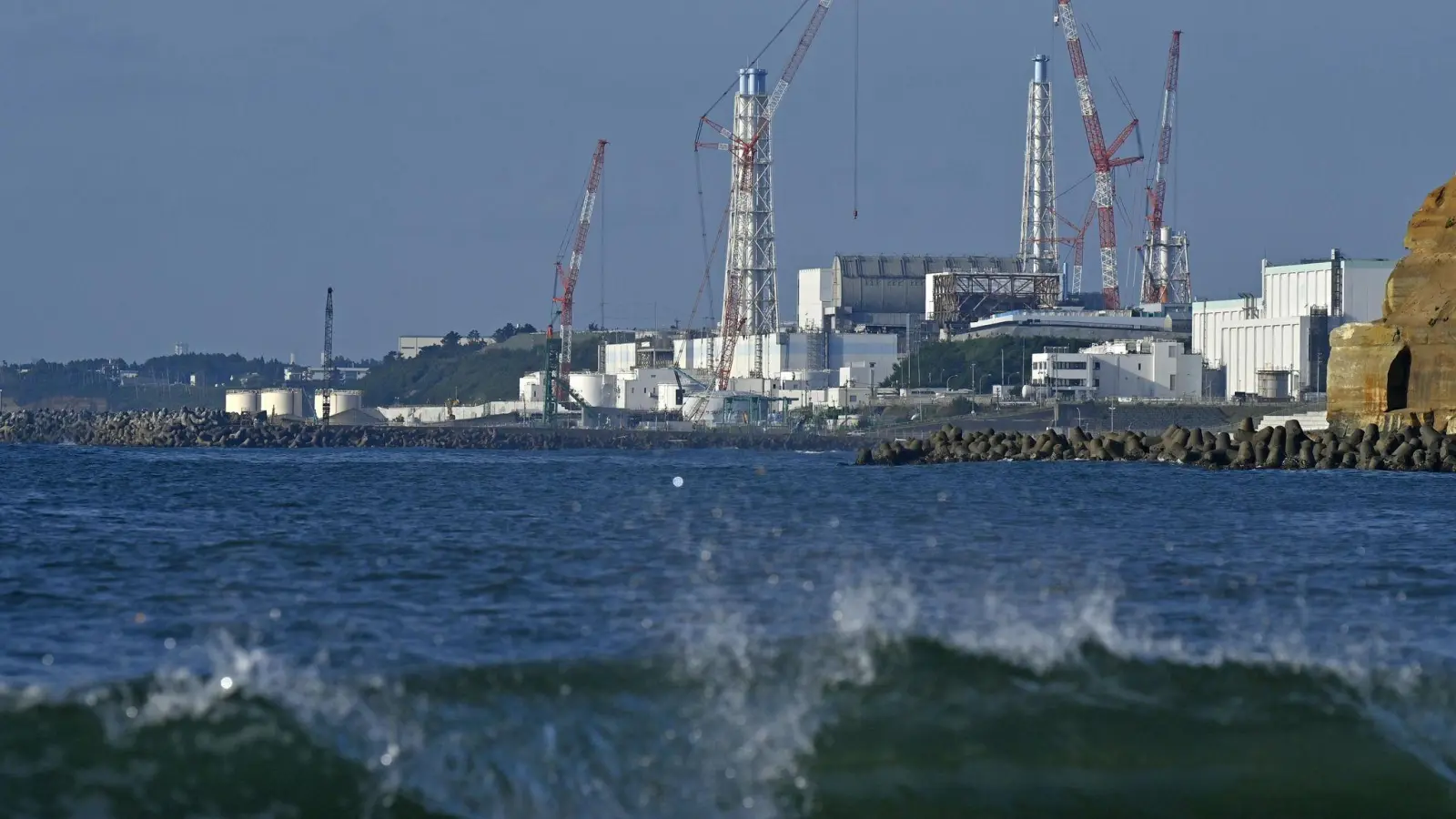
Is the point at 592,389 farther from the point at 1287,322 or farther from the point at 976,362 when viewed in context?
the point at 1287,322

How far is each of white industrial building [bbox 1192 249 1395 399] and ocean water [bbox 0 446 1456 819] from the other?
12157 cm

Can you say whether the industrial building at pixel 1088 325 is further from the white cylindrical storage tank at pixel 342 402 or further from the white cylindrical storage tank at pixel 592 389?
the white cylindrical storage tank at pixel 342 402

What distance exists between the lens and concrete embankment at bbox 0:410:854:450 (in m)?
143

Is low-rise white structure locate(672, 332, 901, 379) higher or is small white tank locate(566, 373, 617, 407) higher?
low-rise white structure locate(672, 332, 901, 379)

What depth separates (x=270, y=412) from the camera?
634 feet

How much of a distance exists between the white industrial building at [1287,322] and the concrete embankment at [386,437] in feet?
120

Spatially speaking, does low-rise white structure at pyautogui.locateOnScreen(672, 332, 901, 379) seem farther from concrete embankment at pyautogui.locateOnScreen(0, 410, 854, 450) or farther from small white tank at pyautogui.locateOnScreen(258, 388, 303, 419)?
small white tank at pyautogui.locateOnScreen(258, 388, 303, 419)

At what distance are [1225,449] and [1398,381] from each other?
6.84 meters

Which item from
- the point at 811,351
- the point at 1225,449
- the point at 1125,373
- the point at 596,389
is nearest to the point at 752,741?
the point at 1225,449

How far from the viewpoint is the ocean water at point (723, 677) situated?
12.3 m

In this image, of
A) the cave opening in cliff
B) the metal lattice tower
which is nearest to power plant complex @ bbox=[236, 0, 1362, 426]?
the metal lattice tower

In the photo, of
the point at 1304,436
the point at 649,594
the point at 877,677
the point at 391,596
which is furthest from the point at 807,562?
the point at 1304,436

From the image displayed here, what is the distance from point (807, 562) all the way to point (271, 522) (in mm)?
12782

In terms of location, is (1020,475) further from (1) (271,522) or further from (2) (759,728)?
(2) (759,728)
